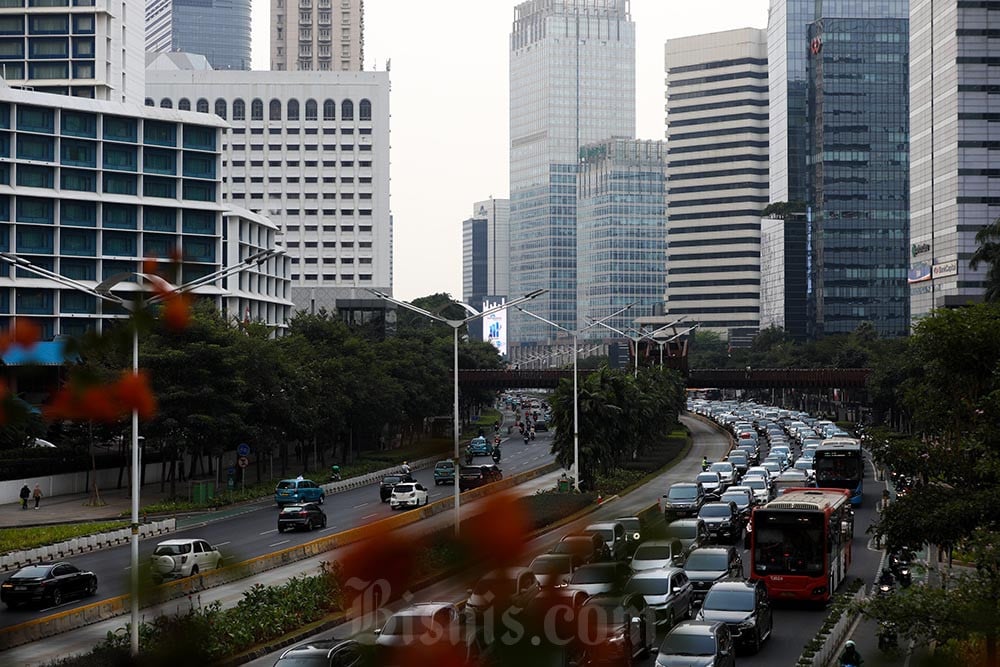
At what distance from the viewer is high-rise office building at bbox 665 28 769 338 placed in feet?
620

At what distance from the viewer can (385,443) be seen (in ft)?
238

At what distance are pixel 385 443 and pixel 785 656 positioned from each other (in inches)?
2089

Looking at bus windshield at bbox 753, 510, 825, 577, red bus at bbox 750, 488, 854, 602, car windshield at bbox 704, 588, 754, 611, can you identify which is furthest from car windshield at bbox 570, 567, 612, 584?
bus windshield at bbox 753, 510, 825, 577

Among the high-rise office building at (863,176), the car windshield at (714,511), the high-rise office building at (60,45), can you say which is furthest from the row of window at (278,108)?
the car windshield at (714,511)

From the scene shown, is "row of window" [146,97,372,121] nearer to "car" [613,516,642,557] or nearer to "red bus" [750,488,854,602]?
"red bus" [750,488,854,602]

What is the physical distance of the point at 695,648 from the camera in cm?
1750

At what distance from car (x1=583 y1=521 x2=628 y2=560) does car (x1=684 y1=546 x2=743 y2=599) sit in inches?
876

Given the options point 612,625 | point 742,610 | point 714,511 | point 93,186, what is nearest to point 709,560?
point 742,610

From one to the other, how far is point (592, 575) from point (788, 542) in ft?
80.7

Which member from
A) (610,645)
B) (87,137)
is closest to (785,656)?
(610,645)

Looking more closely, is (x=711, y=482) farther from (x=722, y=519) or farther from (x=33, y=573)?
(x=33, y=573)

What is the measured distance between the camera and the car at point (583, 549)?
2.54 metres

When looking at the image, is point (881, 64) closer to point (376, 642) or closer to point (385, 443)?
point (385, 443)

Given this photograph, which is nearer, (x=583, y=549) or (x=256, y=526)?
(x=583, y=549)
